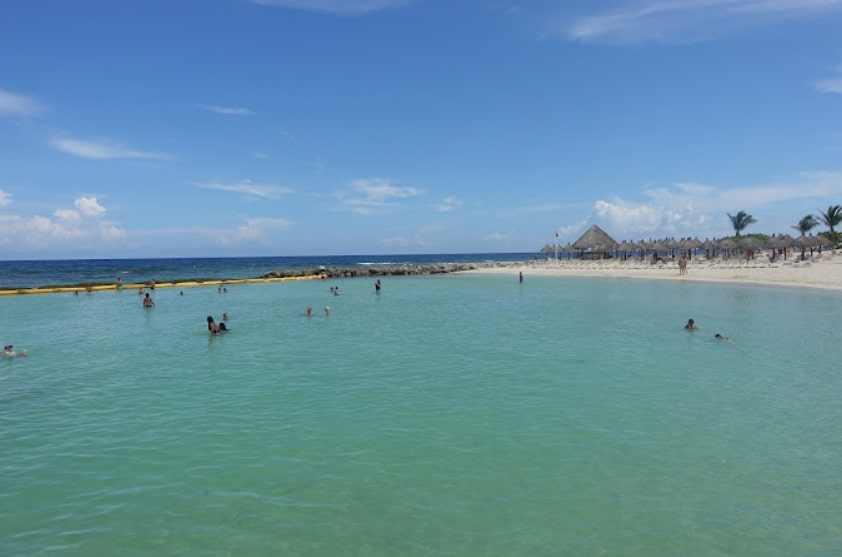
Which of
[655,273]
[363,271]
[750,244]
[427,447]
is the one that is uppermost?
[750,244]

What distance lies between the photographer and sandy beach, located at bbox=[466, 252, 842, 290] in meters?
43.1

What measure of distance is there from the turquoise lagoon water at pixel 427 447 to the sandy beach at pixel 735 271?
2792 centimetres

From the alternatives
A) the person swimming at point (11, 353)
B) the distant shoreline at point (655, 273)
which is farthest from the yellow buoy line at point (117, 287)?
the person swimming at point (11, 353)

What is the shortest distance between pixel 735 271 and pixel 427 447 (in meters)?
53.4

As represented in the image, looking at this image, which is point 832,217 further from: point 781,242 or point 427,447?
point 427,447

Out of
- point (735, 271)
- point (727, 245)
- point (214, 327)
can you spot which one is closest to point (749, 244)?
point (727, 245)

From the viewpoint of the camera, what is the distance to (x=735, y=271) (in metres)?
51.9

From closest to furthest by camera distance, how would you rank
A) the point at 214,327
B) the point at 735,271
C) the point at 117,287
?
the point at 214,327, the point at 117,287, the point at 735,271

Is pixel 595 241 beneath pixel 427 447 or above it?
above

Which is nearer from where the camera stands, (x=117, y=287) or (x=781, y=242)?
(x=117, y=287)

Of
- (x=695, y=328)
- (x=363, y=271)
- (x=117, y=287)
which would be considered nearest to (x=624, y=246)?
(x=363, y=271)

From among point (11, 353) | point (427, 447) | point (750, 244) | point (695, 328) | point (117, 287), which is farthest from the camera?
point (750, 244)

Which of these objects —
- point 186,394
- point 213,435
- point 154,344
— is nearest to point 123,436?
point 213,435

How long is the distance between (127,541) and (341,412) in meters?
5.11
